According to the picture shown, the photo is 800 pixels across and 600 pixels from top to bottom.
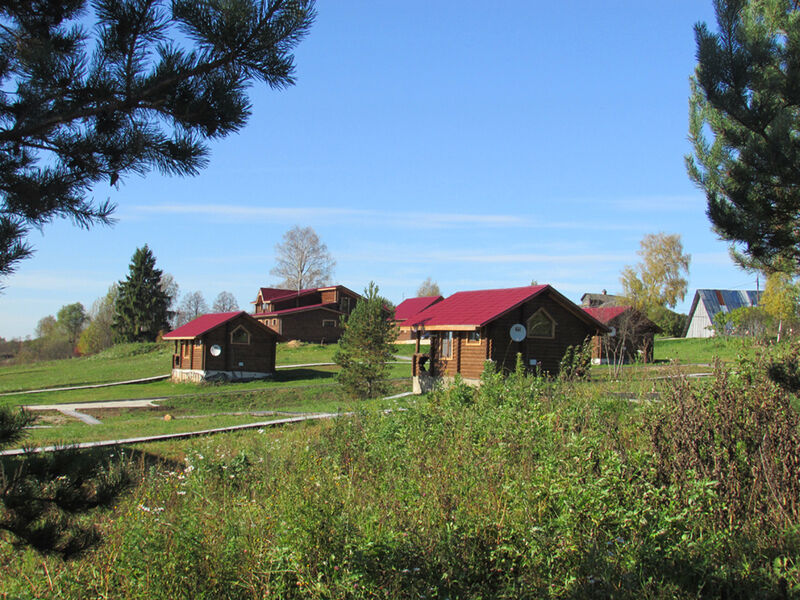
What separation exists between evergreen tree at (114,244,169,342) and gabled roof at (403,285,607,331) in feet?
122

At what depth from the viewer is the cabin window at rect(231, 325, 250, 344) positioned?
116ft

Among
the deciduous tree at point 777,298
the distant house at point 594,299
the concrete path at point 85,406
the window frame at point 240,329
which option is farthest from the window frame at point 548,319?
the distant house at point 594,299

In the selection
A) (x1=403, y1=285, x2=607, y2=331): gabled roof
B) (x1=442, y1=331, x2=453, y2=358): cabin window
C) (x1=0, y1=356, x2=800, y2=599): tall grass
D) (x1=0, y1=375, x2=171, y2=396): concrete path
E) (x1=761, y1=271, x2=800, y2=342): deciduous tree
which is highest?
Result: (x1=761, y1=271, x2=800, y2=342): deciduous tree

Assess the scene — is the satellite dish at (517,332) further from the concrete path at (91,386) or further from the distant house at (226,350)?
the concrete path at (91,386)

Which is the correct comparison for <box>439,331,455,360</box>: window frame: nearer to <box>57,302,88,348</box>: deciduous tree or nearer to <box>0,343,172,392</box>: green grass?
<box>0,343,172,392</box>: green grass

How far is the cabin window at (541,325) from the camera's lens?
25375 mm

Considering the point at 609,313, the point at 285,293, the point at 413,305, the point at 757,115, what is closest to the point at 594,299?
the point at 413,305

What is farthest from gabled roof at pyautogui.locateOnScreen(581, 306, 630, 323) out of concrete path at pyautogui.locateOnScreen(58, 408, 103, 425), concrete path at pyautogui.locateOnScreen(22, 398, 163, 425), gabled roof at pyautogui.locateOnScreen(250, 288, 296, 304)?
concrete path at pyautogui.locateOnScreen(58, 408, 103, 425)

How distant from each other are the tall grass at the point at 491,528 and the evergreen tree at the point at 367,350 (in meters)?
14.3

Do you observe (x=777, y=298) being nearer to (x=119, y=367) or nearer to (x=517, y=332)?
(x=517, y=332)

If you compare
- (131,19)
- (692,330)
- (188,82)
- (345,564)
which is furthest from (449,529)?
(692,330)

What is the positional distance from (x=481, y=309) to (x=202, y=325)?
59.7 feet

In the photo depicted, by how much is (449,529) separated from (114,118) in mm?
3375

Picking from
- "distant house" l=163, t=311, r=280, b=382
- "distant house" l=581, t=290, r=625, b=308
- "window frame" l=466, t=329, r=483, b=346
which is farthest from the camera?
"distant house" l=581, t=290, r=625, b=308
